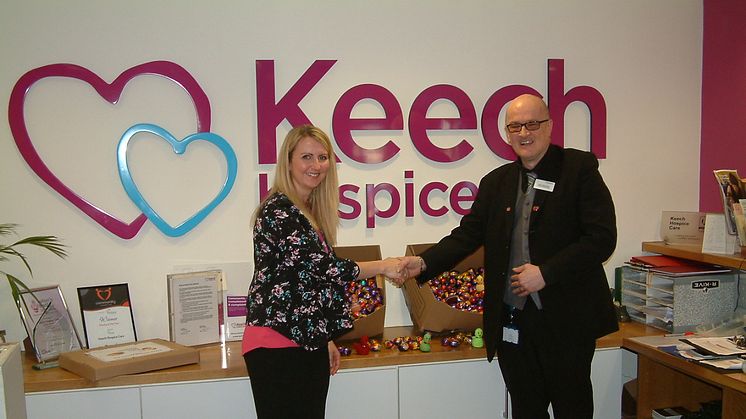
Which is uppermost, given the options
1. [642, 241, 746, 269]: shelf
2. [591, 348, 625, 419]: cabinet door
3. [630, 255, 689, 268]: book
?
[642, 241, 746, 269]: shelf

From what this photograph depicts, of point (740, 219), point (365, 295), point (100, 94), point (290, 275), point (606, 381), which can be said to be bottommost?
point (606, 381)

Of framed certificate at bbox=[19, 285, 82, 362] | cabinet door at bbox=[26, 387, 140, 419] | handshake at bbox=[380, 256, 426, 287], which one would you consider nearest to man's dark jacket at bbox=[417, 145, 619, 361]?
handshake at bbox=[380, 256, 426, 287]

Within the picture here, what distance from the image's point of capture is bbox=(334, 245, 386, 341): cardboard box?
287 cm

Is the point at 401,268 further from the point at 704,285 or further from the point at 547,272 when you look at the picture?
the point at 704,285

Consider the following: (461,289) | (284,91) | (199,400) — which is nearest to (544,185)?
(461,289)

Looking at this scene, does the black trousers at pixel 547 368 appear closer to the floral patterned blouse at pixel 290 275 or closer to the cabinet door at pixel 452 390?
the cabinet door at pixel 452 390

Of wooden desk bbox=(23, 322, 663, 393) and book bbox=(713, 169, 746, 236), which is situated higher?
book bbox=(713, 169, 746, 236)

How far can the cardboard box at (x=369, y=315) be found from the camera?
2.87 m

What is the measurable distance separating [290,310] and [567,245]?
106 cm

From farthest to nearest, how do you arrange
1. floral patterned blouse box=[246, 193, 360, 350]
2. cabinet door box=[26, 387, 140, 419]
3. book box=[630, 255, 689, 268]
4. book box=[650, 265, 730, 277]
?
book box=[630, 255, 689, 268] < book box=[650, 265, 730, 277] < cabinet door box=[26, 387, 140, 419] < floral patterned blouse box=[246, 193, 360, 350]

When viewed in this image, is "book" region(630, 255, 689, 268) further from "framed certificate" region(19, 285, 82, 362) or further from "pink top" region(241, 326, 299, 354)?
"framed certificate" region(19, 285, 82, 362)

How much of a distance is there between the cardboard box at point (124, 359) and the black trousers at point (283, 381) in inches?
23.9

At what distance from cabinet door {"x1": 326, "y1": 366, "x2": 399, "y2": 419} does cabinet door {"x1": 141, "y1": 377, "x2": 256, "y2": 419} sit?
0.36m

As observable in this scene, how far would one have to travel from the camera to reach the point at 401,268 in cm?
261
